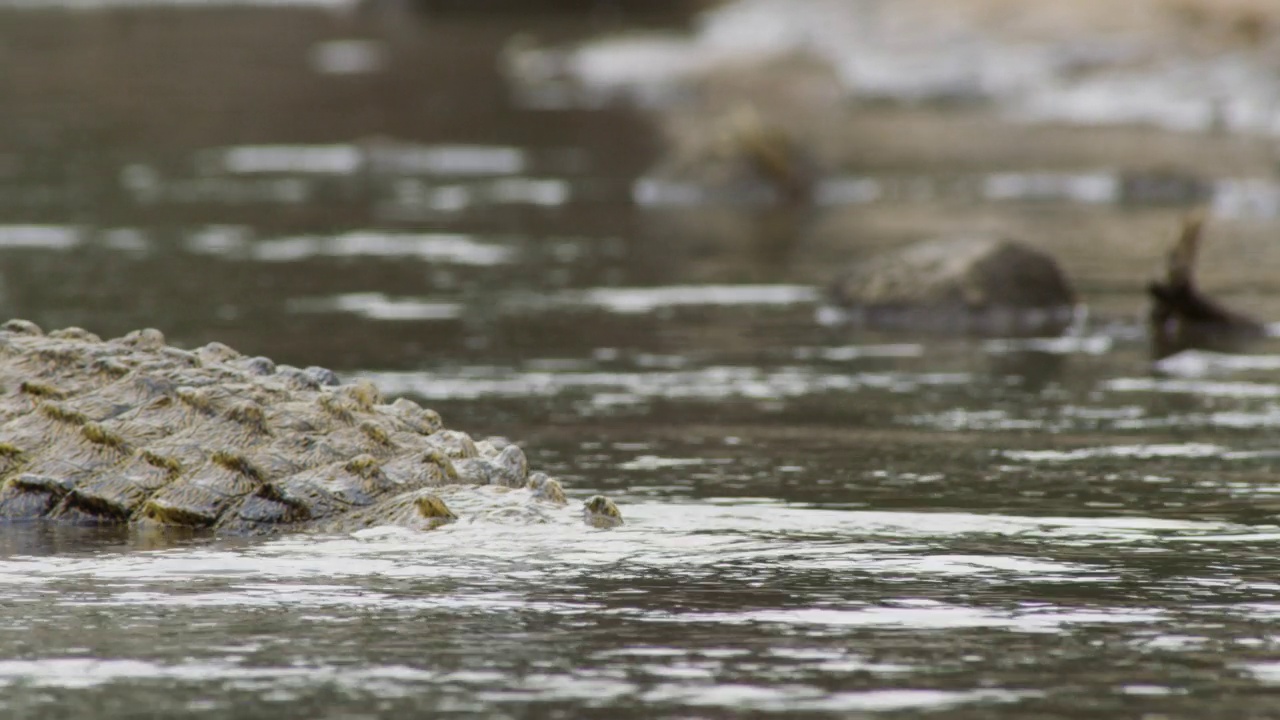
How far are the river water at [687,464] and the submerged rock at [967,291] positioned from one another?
1.75 ft

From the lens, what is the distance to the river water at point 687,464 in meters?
7.88

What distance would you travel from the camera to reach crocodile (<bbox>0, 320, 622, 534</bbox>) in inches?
402

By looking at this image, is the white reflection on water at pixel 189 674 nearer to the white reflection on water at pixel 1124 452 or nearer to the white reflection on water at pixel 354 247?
the white reflection on water at pixel 1124 452

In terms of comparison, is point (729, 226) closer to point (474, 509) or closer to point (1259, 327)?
point (1259, 327)

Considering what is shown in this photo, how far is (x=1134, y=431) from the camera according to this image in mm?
13375

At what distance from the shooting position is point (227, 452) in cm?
1026

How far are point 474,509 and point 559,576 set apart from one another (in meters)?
0.97

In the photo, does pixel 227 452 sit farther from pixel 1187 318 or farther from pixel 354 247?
pixel 354 247

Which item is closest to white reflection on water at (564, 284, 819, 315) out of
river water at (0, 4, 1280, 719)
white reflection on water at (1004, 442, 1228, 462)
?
river water at (0, 4, 1280, 719)

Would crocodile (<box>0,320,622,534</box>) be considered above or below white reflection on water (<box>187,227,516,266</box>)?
below

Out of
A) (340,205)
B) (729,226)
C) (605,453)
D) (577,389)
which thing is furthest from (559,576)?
(340,205)

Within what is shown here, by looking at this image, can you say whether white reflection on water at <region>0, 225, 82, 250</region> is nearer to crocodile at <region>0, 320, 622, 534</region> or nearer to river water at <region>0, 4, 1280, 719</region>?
river water at <region>0, 4, 1280, 719</region>

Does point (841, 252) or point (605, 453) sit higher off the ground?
point (841, 252)

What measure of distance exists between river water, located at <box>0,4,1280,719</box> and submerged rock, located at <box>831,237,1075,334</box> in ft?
1.75
